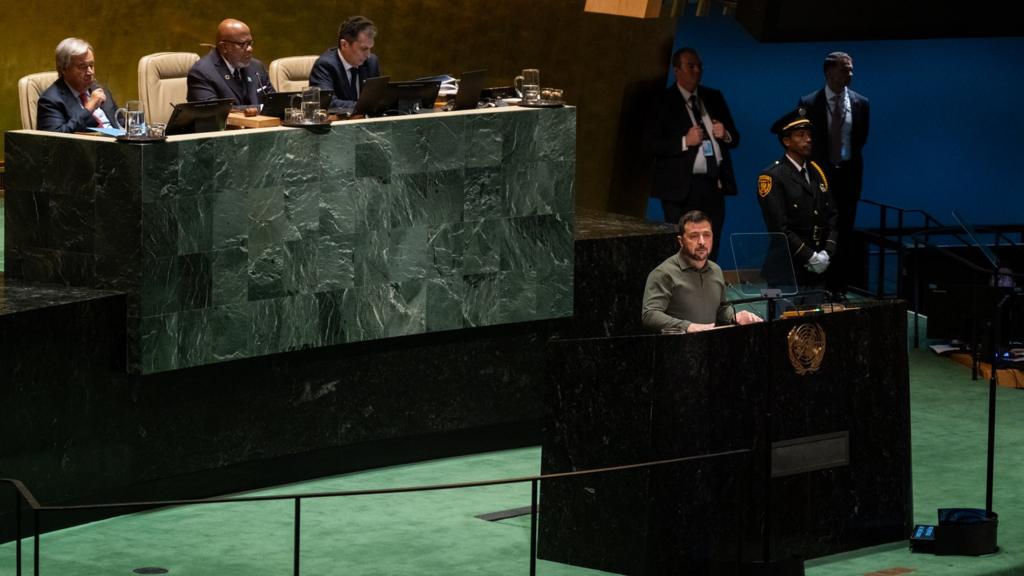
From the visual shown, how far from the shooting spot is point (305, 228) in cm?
849

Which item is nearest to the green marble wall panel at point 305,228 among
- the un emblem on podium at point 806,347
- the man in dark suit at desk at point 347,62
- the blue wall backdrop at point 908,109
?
the man in dark suit at desk at point 347,62

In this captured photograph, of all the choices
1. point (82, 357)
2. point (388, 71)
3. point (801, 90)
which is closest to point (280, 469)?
point (82, 357)

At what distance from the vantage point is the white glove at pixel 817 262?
10.8 m

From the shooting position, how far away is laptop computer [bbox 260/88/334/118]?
8695 millimetres

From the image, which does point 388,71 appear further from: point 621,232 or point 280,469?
point 280,469

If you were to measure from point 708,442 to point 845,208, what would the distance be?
20.0 feet

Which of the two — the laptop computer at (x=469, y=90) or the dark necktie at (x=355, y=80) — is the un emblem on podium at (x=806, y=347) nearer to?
the laptop computer at (x=469, y=90)

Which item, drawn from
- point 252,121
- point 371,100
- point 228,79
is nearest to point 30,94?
point 228,79

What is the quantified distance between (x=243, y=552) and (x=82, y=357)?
1075 mm

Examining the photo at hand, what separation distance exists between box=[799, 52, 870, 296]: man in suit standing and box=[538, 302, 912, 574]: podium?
474 cm

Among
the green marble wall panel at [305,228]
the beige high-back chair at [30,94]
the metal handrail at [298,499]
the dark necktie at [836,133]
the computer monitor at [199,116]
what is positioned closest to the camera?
the metal handrail at [298,499]

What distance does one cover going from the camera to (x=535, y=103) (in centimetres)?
945

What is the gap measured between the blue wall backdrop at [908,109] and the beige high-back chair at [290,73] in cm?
374

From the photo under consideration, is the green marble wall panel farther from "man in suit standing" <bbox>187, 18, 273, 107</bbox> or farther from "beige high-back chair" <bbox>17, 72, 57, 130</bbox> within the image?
"man in suit standing" <bbox>187, 18, 273, 107</bbox>
